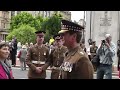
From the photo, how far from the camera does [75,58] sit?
7.01 feet

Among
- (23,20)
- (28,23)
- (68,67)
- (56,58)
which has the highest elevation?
(23,20)

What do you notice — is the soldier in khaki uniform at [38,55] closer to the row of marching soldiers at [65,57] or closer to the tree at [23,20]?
the row of marching soldiers at [65,57]

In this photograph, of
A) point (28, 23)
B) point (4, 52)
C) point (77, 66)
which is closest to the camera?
point (77, 66)

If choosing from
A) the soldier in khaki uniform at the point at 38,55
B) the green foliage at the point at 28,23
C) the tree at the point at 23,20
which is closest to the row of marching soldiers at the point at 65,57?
the soldier in khaki uniform at the point at 38,55

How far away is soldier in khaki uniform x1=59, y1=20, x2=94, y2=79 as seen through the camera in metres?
2.01

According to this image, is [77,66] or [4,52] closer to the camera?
[77,66]

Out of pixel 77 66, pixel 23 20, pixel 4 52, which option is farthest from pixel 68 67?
pixel 23 20

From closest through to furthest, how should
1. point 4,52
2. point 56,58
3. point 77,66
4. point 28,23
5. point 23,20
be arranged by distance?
point 77,66 → point 4,52 → point 56,58 → point 23,20 → point 28,23

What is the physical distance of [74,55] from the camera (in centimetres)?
218

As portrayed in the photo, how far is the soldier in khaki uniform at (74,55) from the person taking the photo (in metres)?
2.01

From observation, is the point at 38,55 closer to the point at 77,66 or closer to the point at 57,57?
the point at 57,57
